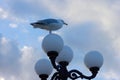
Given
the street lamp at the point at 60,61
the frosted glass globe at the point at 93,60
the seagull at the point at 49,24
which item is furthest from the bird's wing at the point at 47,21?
the frosted glass globe at the point at 93,60

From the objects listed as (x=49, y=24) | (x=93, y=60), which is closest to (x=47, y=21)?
(x=49, y=24)

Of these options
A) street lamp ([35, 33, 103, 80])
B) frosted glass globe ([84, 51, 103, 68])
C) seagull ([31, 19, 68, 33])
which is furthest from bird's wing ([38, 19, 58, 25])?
frosted glass globe ([84, 51, 103, 68])

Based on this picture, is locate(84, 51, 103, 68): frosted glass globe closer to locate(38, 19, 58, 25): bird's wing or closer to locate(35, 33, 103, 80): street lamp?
locate(35, 33, 103, 80): street lamp

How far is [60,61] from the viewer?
8.20 metres

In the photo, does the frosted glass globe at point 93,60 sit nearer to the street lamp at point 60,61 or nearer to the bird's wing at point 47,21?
the street lamp at point 60,61

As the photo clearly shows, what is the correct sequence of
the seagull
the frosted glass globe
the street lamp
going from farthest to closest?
the seagull
the frosted glass globe
the street lamp

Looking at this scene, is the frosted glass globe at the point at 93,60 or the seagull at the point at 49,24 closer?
the frosted glass globe at the point at 93,60

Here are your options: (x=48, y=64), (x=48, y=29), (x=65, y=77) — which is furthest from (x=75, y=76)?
(x=48, y=29)

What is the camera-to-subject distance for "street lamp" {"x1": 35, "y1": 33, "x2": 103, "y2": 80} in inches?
296

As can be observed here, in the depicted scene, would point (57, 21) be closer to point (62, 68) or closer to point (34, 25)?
point (34, 25)

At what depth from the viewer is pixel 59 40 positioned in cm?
754

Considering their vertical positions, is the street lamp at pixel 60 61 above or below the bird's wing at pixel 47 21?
below

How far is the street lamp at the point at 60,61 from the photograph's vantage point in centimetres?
752

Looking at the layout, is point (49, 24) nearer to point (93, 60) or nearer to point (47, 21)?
point (47, 21)
